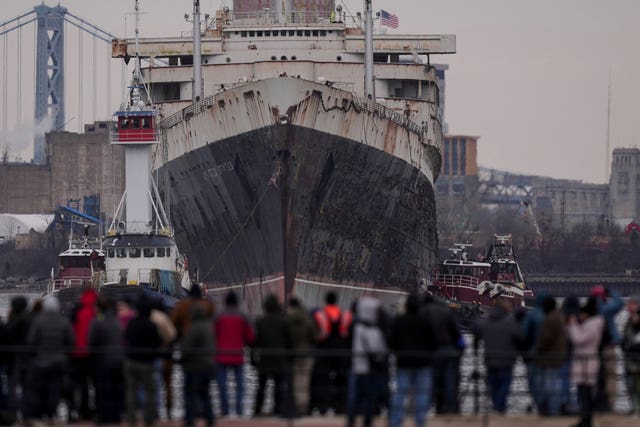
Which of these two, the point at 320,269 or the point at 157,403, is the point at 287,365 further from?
the point at 320,269

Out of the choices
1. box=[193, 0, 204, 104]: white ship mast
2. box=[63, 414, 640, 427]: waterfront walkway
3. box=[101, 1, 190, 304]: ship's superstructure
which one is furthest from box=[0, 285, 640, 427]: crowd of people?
box=[193, 0, 204, 104]: white ship mast

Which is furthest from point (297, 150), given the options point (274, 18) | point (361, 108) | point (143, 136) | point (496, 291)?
point (496, 291)

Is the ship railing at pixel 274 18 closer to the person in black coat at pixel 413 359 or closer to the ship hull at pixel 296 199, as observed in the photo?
the ship hull at pixel 296 199

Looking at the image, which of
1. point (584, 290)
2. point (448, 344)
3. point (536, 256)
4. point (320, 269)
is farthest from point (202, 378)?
point (536, 256)

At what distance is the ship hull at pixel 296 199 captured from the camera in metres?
55.6

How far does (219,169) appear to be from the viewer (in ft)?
193

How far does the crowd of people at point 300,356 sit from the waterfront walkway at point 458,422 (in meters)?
0.24

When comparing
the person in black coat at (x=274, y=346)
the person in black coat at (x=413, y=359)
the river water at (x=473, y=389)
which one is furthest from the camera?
the river water at (x=473, y=389)

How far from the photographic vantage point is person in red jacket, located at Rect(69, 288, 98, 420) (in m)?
24.7

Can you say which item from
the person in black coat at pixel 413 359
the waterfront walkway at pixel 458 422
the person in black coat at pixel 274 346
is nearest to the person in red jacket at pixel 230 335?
the person in black coat at pixel 274 346

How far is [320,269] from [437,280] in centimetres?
2121

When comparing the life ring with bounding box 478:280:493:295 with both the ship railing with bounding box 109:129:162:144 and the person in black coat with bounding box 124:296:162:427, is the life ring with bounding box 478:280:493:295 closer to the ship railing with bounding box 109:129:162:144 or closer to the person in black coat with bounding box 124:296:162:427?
the ship railing with bounding box 109:129:162:144

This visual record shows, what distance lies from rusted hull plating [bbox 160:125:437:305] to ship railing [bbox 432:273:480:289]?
14672 mm

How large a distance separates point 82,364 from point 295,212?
3113cm
